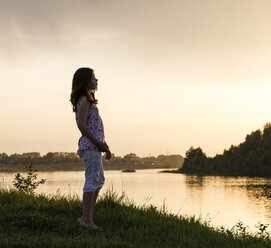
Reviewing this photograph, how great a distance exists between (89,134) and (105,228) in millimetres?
1554

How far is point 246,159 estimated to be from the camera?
347 ft

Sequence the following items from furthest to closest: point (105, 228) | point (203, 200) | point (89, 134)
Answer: point (203, 200)
point (105, 228)
point (89, 134)

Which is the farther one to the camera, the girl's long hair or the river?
the river

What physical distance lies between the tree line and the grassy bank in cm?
9365

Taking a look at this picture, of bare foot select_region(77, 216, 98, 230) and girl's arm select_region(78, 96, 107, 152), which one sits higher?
girl's arm select_region(78, 96, 107, 152)

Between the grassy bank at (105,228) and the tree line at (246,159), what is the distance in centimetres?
9365

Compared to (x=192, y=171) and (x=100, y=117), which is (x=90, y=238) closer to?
(x=100, y=117)

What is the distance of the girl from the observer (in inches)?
211

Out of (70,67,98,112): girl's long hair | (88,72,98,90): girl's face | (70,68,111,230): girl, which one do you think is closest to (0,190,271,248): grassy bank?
(70,68,111,230): girl

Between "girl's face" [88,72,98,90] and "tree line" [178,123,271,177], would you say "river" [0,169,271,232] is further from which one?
"tree line" [178,123,271,177]

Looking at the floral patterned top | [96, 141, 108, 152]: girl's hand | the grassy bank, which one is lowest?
the grassy bank

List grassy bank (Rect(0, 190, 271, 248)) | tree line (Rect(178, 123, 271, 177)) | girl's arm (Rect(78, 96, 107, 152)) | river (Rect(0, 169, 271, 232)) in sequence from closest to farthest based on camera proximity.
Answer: grassy bank (Rect(0, 190, 271, 248))
girl's arm (Rect(78, 96, 107, 152))
river (Rect(0, 169, 271, 232))
tree line (Rect(178, 123, 271, 177))

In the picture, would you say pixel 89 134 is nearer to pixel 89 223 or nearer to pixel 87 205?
pixel 87 205

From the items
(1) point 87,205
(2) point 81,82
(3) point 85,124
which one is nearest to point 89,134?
(3) point 85,124
